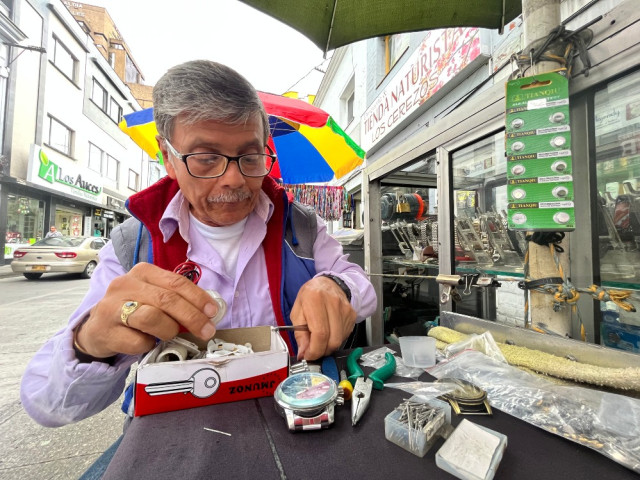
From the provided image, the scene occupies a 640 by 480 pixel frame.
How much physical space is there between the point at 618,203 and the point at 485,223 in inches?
17.8

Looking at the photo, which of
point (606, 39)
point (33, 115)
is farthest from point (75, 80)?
point (606, 39)

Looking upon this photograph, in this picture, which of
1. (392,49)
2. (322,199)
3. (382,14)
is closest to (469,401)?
(382,14)

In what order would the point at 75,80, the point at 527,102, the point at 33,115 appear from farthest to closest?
the point at 75,80, the point at 33,115, the point at 527,102

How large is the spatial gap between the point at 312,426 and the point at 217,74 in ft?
3.27

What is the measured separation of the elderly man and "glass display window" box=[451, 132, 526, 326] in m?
0.57

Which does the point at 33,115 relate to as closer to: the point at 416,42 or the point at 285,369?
the point at 416,42

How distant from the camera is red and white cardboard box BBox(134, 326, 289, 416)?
56 centimetres

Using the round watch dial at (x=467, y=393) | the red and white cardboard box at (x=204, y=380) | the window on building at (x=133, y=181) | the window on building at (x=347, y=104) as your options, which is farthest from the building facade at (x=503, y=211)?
the window on building at (x=133, y=181)

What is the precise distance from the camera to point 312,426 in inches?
19.7

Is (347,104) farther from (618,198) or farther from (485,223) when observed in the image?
(618,198)

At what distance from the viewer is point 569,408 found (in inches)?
22.0

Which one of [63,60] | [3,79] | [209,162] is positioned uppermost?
[63,60]

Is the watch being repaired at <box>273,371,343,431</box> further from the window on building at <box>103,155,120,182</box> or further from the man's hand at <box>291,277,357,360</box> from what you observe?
the window on building at <box>103,155,120,182</box>

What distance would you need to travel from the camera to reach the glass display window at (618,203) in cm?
90
